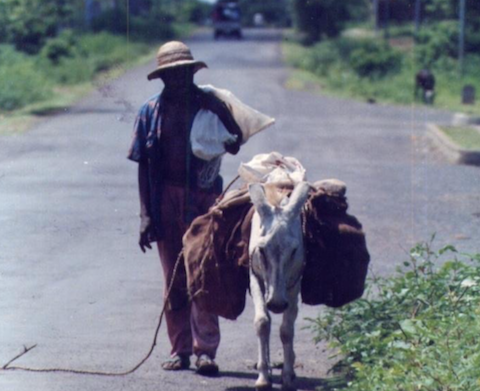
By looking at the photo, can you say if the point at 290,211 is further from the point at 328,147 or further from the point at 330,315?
the point at 328,147

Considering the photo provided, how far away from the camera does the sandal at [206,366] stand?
6.85 m

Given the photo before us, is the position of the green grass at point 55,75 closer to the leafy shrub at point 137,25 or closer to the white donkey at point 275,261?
the leafy shrub at point 137,25

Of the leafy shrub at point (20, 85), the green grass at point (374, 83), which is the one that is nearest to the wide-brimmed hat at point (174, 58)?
the leafy shrub at point (20, 85)

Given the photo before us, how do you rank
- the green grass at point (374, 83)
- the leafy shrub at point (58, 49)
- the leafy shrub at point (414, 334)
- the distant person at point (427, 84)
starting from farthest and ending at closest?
the green grass at point (374, 83)
the leafy shrub at point (58, 49)
the distant person at point (427, 84)
the leafy shrub at point (414, 334)

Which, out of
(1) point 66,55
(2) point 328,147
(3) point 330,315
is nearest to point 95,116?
(2) point 328,147

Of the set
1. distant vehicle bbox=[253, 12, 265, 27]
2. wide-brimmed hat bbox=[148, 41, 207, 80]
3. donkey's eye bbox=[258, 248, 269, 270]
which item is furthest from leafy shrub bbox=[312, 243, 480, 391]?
distant vehicle bbox=[253, 12, 265, 27]

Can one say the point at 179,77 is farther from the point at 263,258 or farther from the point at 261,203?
the point at 263,258

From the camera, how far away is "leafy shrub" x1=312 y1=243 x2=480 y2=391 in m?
5.49

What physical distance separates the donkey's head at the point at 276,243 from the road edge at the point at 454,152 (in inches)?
514

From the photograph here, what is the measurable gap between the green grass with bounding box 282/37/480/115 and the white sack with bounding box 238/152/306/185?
21.8m

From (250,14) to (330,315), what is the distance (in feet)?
230

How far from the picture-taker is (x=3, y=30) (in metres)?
27.1

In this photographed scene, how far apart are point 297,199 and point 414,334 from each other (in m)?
0.98

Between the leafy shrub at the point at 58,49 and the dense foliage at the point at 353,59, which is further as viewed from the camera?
the dense foliage at the point at 353,59
